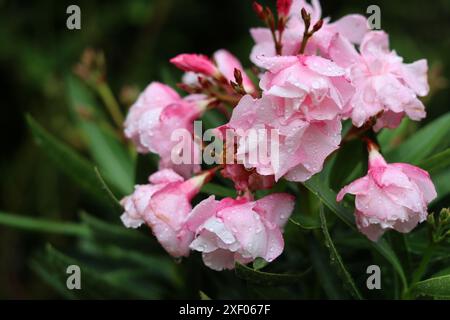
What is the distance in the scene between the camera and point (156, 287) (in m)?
1.45

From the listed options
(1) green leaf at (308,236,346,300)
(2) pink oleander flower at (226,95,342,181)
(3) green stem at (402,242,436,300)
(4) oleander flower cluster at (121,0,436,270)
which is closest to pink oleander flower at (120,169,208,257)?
(4) oleander flower cluster at (121,0,436,270)

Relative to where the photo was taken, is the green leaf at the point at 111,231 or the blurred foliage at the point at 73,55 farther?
the blurred foliage at the point at 73,55

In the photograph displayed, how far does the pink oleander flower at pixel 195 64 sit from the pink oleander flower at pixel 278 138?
0.19 metres

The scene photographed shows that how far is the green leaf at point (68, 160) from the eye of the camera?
131 centimetres

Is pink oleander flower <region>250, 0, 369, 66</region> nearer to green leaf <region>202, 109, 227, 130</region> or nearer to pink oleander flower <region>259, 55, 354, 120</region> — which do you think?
pink oleander flower <region>259, 55, 354, 120</region>

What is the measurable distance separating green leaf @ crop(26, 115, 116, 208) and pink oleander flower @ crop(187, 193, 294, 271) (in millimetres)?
407

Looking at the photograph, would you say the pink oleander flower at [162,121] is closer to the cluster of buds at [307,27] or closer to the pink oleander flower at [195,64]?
the pink oleander flower at [195,64]

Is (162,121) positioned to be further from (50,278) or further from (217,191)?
(50,278)

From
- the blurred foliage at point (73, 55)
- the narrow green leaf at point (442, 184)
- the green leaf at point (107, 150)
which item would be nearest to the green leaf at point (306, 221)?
the narrow green leaf at point (442, 184)

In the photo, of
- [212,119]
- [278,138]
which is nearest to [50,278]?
[212,119]

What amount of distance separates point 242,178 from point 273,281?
151 mm
